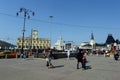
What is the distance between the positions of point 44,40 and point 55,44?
22102 millimetres

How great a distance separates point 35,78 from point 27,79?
63 cm

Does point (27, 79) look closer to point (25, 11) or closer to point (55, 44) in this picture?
point (25, 11)

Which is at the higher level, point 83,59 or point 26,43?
point 26,43

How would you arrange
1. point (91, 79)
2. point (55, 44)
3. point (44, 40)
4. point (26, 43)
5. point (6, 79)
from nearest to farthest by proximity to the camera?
1. point (6, 79)
2. point (91, 79)
3. point (55, 44)
4. point (26, 43)
5. point (44, 40)

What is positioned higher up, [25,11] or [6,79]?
[25,11]

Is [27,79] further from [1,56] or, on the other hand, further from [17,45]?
[17,45]

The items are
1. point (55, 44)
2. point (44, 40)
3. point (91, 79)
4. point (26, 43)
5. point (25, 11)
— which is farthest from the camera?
point (44, 40)

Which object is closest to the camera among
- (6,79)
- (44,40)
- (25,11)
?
(6,79)

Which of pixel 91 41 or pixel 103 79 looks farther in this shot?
pixel 91 41

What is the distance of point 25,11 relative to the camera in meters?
49.2

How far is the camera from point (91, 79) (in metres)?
13.2

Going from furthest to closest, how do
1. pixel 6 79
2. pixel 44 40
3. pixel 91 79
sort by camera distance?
1. pixel 44 40
2. pixel 91 79
3. pixel 6 79

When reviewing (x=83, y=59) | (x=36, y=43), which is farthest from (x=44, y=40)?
(x=83, y=59)

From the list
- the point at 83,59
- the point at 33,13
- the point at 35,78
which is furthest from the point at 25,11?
the point at 35,78
